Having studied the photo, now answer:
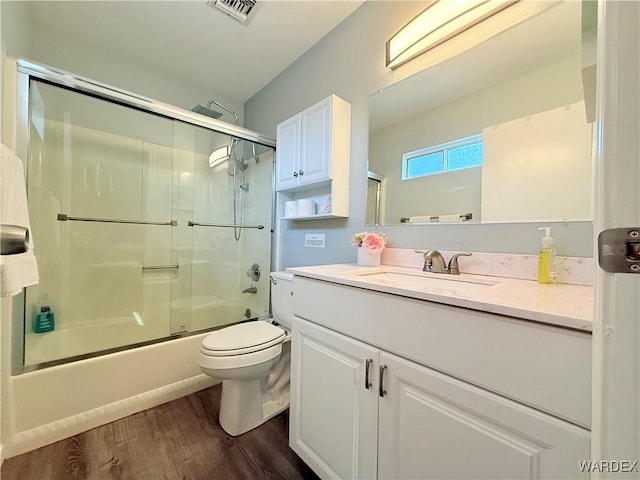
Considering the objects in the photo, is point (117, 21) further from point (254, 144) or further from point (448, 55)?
point (448, 55)

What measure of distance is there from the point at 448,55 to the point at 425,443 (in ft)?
5.04

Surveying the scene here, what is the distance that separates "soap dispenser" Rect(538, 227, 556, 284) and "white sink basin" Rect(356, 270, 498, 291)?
0.47 ft

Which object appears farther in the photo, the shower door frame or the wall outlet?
the wall outlet

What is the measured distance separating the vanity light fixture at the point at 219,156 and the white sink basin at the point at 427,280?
174 centimetres

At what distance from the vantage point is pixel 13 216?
83 cm

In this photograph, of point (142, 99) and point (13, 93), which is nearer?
point (13, 93)

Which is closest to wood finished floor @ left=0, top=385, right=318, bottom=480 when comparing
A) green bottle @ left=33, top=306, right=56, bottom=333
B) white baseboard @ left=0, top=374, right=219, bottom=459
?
white baseboard @ left=0, top=374, right=219, bottom=459

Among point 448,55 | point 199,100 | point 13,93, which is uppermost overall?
point 199,100

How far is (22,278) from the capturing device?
0.80 m

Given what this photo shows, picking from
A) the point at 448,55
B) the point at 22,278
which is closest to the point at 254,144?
the point at 448,55

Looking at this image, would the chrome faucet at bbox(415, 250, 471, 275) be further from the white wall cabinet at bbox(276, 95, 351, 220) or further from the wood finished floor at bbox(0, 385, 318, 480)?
the wood finished floor at bbox(0, 385, 318, 480)

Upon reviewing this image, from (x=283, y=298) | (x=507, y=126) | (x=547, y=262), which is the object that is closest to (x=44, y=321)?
(x=283, y=298)

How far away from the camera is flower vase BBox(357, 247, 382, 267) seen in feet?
4.38

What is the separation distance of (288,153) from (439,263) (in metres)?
1.21
